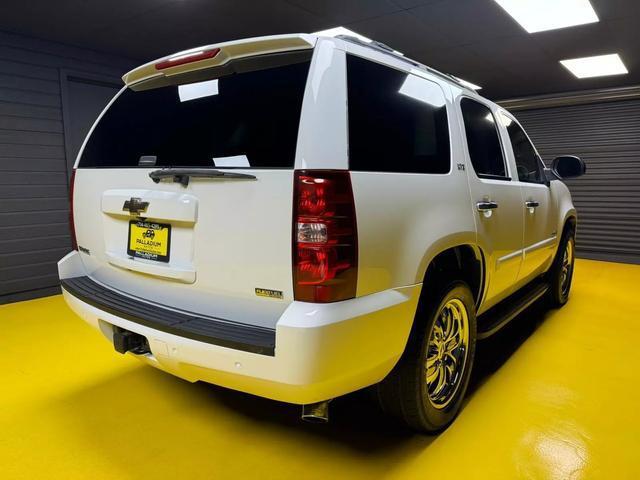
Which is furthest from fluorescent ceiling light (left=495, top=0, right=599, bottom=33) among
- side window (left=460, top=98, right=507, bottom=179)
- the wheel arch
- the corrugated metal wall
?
the corrugated metal wall

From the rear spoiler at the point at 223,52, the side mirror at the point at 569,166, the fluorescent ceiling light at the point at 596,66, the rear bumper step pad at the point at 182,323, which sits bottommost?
the rear bumper step pad at the point at 182,323

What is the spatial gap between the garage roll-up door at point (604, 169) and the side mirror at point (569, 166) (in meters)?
4.71

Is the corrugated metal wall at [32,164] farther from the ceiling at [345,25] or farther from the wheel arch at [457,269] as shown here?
the wheel arch at [457,269]

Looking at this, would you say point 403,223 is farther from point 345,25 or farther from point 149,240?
point 345,25

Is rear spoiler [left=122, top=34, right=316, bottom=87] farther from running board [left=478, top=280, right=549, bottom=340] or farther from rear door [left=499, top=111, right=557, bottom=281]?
rear door [left=499, top=111, right=557, bottom=281]

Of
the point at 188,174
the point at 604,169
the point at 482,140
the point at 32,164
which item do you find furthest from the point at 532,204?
the point at 604,169

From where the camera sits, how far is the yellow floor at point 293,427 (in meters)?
1.88

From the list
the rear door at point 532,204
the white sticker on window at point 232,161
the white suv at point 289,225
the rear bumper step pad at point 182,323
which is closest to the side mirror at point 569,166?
the rear door at point 532,204

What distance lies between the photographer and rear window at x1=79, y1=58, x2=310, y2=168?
1.56m

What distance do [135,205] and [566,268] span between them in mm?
4231

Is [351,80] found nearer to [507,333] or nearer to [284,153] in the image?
[284,153]

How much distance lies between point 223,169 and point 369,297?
0.71 m

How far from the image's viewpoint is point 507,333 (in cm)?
366

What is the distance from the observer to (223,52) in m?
1.69
